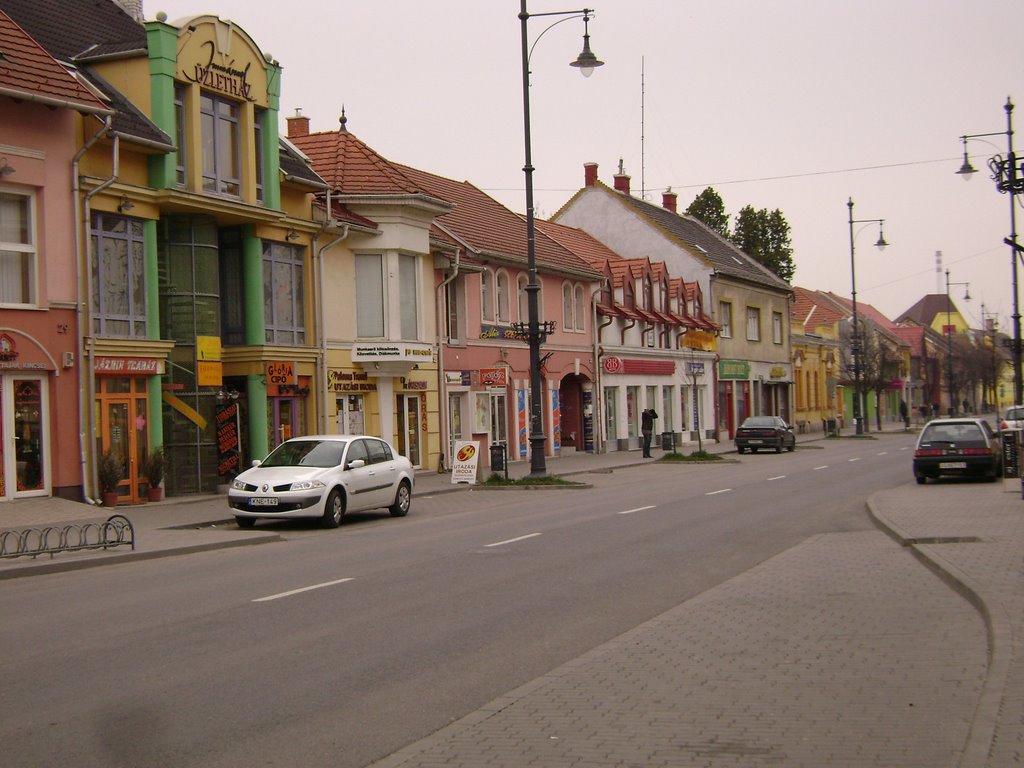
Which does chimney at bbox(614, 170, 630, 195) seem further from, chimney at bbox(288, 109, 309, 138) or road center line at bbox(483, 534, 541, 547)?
road center line at bbox(483, 534, 541, 547)

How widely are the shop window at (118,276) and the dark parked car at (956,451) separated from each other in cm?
1678

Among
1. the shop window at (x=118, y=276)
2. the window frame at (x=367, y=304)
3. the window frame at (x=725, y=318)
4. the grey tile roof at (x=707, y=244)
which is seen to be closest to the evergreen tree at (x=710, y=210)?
the grey tile roof at (x=707, y=244)

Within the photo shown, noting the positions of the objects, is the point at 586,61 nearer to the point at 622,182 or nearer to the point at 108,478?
the point at 108,478

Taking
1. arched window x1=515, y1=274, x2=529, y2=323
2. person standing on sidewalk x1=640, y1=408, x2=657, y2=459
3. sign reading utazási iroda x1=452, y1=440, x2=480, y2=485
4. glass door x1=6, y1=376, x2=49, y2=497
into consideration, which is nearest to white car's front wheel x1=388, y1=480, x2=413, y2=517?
glass door x1=6, y1=376, x2=49, y2=497

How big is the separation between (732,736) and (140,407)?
20.0 m

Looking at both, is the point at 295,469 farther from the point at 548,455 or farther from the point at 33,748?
the point at 548,455

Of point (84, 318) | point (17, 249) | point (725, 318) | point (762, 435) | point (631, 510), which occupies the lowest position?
point (631, 510)

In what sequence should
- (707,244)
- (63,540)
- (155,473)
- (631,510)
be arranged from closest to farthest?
(63,540)
(631,510)
(155,473)
(707,244)

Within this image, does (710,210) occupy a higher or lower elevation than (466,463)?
higher

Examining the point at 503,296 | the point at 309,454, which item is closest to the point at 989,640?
the point at 309,454

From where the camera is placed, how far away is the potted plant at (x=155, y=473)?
24.1 m

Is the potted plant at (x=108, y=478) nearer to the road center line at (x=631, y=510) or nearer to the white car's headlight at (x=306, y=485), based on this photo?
the white car's headlight at (x=306, y=485)

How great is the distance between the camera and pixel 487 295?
126 ft

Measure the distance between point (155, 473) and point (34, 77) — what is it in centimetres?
794
